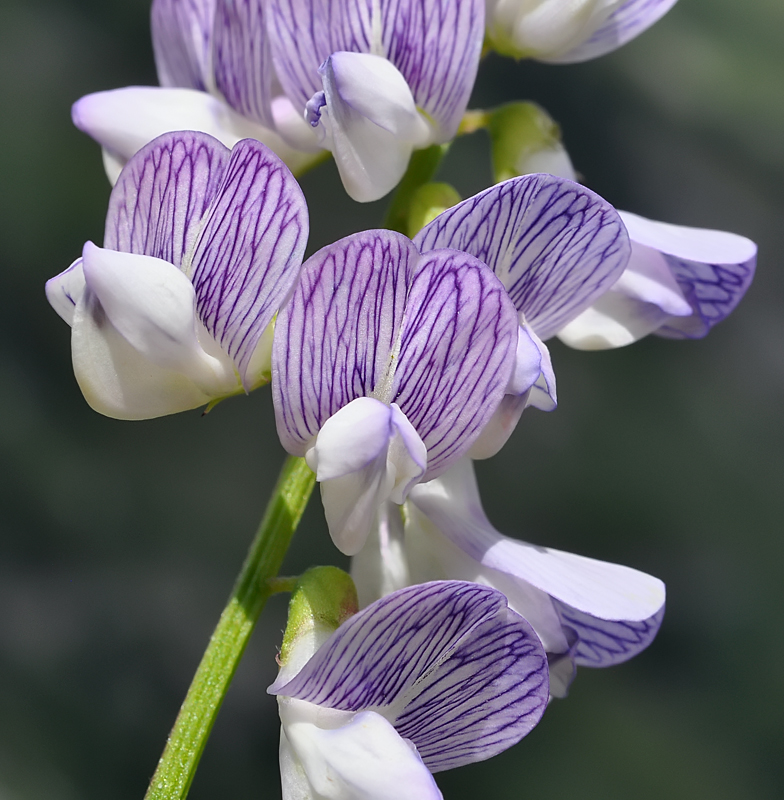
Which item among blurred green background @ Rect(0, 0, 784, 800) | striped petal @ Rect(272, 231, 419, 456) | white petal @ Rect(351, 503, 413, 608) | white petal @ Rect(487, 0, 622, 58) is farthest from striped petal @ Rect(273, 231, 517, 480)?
blurred green background @ Rect(0, 0, 784, 800)

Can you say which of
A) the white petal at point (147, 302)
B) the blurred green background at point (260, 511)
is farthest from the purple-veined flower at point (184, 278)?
the blurred green background at point (260, 511)

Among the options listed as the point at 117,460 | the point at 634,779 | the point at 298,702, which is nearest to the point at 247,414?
the point at 117,460

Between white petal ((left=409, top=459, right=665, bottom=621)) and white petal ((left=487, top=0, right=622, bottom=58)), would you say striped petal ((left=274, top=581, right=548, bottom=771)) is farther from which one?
white petal ((left=487, top=0, right=622, bottom=58))

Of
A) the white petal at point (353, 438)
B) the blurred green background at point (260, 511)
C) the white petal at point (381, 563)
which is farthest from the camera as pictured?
the blurred green background at point (260, 511)

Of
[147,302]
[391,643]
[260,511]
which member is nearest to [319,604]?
[391,643]

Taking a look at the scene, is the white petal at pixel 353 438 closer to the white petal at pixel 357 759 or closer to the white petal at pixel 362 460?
the white petal at pixel 362 460

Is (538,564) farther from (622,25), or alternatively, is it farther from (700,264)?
(622,25)

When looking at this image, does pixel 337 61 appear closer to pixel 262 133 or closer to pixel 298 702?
pixel 262 133
